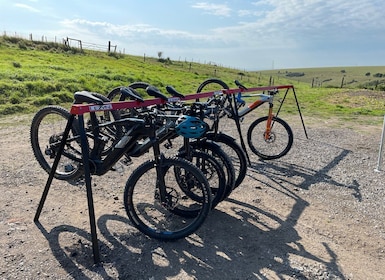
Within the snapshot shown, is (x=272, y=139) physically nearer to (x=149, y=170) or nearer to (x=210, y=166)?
(x=210, y=166)

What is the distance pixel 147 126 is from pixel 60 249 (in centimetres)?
144

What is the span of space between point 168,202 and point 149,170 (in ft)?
1.32

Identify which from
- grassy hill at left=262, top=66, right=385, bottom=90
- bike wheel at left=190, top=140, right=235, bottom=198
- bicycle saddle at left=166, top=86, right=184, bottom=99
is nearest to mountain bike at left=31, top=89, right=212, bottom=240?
bike wheel at left=190, top=140, right=235, bottom=198

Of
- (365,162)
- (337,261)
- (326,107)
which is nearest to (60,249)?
(337,261)

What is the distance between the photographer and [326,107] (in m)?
13.5

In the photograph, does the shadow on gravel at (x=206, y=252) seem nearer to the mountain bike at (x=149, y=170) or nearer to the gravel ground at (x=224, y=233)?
the gravel ground at (x=224, y=233)

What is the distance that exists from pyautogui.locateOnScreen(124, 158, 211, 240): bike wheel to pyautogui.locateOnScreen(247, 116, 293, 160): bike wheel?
2.51m

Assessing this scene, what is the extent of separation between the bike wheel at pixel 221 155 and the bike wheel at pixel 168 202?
376mm

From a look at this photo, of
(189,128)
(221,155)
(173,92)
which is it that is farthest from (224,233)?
(173,92)

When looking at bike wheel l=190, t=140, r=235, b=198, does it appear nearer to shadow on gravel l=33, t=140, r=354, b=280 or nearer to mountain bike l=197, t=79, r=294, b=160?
shadow on gravel l=33, t=140, r=354, b=280

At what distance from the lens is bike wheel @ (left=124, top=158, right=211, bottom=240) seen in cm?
314

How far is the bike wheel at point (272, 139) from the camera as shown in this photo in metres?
6.08

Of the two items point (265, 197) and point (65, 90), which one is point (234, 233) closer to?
point (265, 197)

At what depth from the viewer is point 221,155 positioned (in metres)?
3.76
